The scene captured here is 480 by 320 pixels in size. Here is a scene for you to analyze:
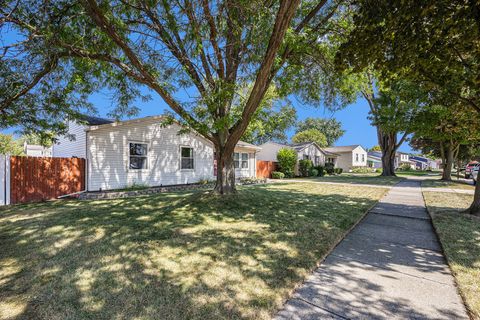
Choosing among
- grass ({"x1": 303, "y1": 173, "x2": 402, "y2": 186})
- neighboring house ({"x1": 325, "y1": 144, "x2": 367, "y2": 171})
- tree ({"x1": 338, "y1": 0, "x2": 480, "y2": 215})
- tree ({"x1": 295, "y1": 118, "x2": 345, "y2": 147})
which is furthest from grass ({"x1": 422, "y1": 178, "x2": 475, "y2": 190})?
tree ({"x1": 295, "y1": 118, "x2": 345, "y2": 147})

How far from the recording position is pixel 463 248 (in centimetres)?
409

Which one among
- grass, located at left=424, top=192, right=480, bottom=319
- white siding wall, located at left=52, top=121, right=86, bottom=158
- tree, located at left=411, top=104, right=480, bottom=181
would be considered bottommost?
grass, located at left=424, top=192, right=480, bottom=319

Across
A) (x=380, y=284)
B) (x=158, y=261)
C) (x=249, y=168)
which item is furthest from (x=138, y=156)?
(x=380, y=284)

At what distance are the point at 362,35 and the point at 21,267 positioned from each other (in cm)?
679

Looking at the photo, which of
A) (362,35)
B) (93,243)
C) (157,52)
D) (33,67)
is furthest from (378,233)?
(33,67)

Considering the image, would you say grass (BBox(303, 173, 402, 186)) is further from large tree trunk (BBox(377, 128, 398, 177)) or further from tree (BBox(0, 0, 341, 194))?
tree (BBox(0, 0, 341, 194))

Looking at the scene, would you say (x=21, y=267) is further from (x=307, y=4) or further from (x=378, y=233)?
(x=307, y=4)

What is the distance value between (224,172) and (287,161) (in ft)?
51.4

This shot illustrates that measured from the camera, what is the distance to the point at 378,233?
5.02 m

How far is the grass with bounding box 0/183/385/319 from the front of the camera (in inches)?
97.3

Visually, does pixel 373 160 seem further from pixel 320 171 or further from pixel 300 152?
pixel 300 152

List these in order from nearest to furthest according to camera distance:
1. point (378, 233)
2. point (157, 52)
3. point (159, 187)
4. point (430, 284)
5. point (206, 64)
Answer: point (430, 284) < point (378, 233) < point (157, 52) < point (206, 64) < point (159, 187)

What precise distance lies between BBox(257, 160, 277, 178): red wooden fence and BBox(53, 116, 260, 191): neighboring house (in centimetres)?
670

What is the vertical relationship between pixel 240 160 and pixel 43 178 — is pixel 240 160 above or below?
above
